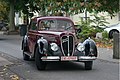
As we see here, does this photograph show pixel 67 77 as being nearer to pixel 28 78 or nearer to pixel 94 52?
pixel 28 78

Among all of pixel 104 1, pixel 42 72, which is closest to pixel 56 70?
pixel 42 72

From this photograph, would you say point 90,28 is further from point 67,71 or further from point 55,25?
point 67,71

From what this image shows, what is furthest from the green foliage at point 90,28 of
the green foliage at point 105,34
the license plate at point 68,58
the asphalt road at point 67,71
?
the license plate at point 68,58

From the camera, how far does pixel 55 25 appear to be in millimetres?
12867

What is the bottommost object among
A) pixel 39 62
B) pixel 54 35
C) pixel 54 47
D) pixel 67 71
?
pixel 67 71

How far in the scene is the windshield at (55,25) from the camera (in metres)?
12.7

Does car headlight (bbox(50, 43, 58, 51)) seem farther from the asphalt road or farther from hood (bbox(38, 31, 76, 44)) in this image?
the asphalt road

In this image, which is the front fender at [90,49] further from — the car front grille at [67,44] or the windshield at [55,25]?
the windshield at [55,25]

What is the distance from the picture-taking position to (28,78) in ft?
33.0

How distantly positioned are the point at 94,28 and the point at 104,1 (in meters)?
2.29

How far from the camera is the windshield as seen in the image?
12734 millimetres

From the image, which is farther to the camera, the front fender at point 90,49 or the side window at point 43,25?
the side window at point 43,25

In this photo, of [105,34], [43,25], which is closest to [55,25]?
[43,25]

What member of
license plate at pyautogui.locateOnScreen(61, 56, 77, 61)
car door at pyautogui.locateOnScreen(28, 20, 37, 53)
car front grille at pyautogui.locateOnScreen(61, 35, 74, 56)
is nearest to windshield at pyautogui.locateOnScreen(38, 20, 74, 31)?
car door at pyautogui.locateOnScreen(28, 20, 37, 53)
